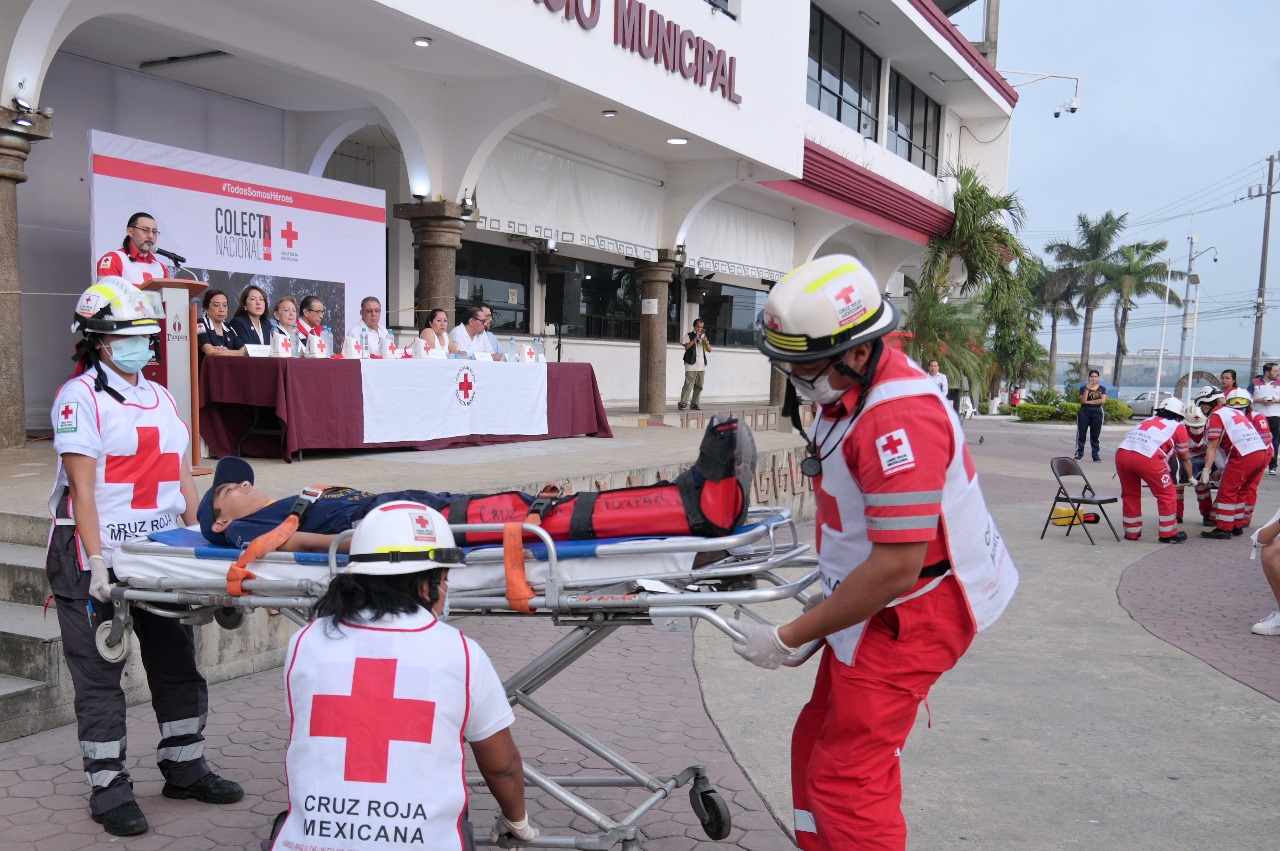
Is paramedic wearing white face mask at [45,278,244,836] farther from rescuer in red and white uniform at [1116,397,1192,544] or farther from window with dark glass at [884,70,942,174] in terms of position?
window with dark glass at [884,70,942,174]

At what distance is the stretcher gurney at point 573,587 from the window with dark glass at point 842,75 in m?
18.7

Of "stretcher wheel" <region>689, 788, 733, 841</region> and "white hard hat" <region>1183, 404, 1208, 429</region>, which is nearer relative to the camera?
"stretcher wheel" <region>689, 788, 733, 841</region>

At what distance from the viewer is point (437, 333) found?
10.8 meters

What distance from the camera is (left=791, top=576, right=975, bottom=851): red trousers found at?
2.44 m

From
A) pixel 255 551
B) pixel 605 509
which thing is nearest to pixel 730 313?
pixel 605 509

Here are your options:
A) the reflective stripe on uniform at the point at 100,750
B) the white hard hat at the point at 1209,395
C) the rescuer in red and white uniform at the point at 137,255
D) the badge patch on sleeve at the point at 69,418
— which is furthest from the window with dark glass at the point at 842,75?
the reflective stripe on uniform at the point at 100,750

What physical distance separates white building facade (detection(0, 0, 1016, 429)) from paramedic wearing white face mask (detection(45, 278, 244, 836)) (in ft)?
18.1

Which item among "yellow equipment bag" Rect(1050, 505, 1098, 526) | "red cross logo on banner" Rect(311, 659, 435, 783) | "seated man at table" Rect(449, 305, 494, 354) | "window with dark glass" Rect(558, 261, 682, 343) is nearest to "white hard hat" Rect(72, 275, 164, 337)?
"red cross logo on banner" Rect(311, 659, 435, 783)

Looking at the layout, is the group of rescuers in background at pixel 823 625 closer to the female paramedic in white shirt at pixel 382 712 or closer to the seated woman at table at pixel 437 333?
the female paramedic in white shirt at pixel 382 712

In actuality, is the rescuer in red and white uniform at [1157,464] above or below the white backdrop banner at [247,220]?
below

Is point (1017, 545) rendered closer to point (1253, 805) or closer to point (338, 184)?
point (1253, 805)

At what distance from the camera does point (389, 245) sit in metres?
14.8

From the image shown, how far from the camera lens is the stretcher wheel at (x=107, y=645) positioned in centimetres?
340

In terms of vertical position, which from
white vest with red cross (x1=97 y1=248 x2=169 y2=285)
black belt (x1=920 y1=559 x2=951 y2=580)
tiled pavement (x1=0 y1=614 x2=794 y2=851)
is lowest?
tiled pavement (x1=0 y1=614 x2=794 y2=851)
